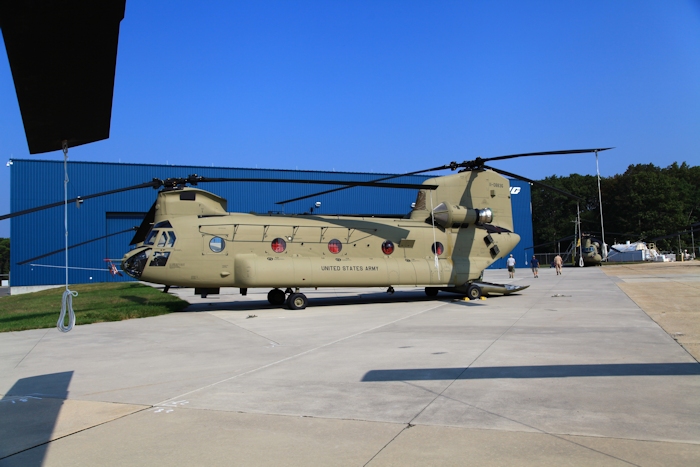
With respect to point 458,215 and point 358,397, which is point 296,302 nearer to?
point 458,215

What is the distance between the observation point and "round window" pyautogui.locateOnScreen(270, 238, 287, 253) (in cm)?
1515

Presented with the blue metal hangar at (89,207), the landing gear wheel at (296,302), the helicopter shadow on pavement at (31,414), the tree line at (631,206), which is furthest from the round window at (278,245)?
the tree line at (631,206)

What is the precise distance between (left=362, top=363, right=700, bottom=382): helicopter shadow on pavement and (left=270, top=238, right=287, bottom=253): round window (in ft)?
30.3

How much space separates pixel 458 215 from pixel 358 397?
12.7m

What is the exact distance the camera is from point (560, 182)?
335 feet

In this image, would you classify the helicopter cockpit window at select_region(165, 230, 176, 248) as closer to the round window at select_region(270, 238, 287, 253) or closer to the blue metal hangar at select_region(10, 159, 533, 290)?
the round window at select_region(270, 238, 287, 253)

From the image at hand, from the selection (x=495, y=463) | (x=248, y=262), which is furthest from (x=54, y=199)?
(x=495, y=463)

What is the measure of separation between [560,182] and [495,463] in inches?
4240

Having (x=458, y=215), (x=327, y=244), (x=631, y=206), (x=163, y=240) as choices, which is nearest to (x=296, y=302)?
(x=327, y=244)

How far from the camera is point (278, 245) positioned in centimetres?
1520

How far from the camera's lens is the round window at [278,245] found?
49.7 ft

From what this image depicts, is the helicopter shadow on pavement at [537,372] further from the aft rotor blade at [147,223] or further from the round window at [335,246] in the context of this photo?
the aft rotor blade at [147,223]

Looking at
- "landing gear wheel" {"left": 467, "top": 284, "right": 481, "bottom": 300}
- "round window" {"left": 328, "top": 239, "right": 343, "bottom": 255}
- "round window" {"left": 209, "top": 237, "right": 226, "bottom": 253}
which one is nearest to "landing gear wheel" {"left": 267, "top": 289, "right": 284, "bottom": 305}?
"round window" {"left": 328, "top": 239, "right": 343, "bottom": 255}

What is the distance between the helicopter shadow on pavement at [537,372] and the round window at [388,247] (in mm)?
10266
